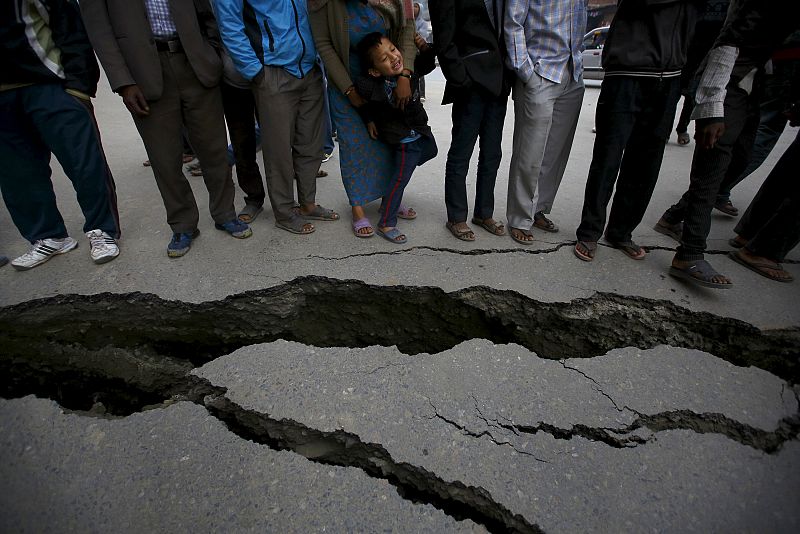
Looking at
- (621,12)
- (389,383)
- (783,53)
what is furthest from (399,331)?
(783,53)

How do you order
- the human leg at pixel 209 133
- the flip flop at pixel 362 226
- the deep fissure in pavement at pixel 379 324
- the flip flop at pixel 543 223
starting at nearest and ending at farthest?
the deep fissure in pavement at pixel 379 324, the human leg at pixel 209 133, the flip flop at pixel 362 226, the flip flop at pixel 543 223

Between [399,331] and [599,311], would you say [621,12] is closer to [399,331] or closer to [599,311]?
[599,311]

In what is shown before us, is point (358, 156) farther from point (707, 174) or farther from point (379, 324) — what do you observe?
point (707, 174)

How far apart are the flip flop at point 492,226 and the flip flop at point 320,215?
111 centimetres

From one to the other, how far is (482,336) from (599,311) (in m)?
0.68

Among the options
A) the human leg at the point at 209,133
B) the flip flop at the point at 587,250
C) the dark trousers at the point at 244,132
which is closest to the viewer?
the human leg at the point at 209,133

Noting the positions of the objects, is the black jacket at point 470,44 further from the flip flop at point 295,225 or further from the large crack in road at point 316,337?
the flip flop at point 295,225

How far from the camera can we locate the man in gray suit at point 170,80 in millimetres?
1969

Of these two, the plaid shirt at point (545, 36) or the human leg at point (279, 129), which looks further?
the human leg at point (279, 129)

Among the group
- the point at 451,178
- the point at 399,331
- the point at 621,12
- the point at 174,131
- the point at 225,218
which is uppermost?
the point at 621,12

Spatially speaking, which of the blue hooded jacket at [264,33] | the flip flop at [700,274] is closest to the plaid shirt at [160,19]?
the blue hooded jacket at [264,33]

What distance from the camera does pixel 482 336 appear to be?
1.97m

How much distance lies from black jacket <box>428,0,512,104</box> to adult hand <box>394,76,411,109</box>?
247 mm

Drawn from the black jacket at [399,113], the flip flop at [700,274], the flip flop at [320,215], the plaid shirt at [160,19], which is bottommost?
the flip flop at [320,215]
